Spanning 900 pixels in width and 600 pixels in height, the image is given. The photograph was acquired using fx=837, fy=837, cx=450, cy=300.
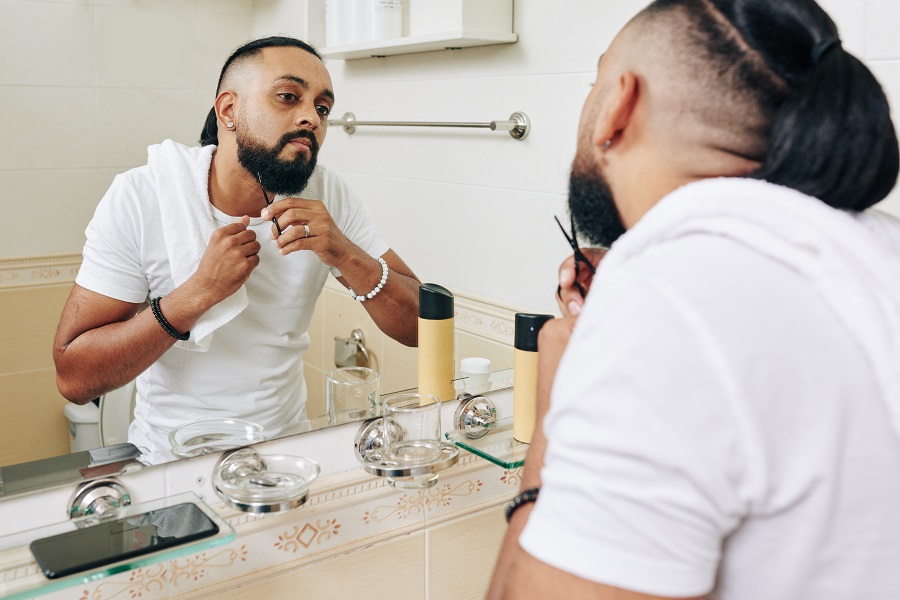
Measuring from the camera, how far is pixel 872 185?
678 mm

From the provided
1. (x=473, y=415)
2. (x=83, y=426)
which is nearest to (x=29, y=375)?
(x=83, y=426)

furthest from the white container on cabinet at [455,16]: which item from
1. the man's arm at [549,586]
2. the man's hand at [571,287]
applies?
the man's arm at [549,586]

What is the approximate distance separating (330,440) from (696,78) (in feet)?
2.54

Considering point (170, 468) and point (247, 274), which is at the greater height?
point (247, 274)

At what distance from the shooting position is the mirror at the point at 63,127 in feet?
3.43

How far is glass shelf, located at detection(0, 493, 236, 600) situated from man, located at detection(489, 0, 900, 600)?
1.58 feet

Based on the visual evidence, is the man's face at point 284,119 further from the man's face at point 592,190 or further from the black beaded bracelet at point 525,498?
the black beaded bracelet at point 525,498

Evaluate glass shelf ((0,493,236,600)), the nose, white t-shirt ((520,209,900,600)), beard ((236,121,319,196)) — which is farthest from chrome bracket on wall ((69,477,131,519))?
white t-shirt ((520,209,900,600))

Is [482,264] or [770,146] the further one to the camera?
[482,264]

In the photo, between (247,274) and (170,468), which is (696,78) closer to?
(247,274)

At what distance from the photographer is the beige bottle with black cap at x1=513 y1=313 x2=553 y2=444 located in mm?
1343

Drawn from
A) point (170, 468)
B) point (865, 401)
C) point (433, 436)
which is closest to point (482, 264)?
point (433, 436)

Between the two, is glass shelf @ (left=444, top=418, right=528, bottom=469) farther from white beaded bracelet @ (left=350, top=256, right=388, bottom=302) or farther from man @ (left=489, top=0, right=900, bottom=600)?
man @ (left=489, top=0, right=900, bottom=600)

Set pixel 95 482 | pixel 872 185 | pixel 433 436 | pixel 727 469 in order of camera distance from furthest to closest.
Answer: pixel 433 436
pixel 95 482
pixel 872 185
pixel 727 469
